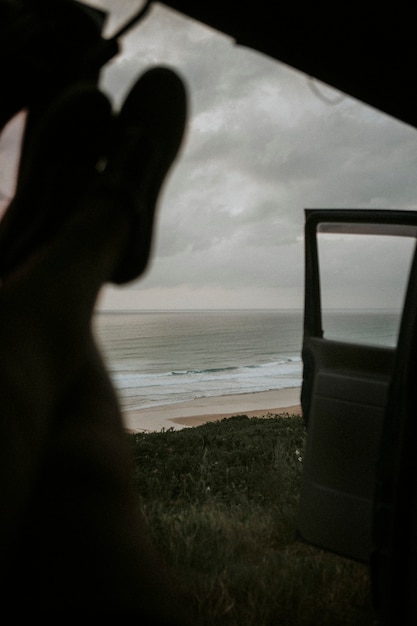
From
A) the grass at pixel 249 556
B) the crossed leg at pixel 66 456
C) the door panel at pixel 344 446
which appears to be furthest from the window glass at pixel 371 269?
the crossed leg at pixel 66 456

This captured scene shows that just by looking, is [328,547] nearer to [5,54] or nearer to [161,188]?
[161,188]

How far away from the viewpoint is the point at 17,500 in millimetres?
682

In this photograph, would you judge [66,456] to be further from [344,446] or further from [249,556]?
[249,556]

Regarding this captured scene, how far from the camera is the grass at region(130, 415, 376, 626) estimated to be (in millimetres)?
2012

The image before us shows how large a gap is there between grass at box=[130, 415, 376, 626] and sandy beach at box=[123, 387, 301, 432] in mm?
10316

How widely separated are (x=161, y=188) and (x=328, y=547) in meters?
1.37

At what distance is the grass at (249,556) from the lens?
2.01m

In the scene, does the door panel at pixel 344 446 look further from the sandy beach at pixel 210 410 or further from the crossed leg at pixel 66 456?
the sandy beach at pixel 210 410

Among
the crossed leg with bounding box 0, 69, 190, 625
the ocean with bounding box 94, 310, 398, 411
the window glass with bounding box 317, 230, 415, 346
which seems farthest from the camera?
the ocean with bounding box 94, 310, 398, 411

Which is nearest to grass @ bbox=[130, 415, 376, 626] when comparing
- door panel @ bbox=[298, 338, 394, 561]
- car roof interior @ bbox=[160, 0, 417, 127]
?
door panel @ bbox=[298, 338, 394, 561]

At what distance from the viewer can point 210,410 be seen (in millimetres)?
A: 17766

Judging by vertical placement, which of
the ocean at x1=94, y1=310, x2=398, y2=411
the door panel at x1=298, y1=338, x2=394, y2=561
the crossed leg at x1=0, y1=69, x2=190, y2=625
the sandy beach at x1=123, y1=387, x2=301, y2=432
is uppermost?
the crossed leg at x1=0, y1=69, x2=190, y2=625

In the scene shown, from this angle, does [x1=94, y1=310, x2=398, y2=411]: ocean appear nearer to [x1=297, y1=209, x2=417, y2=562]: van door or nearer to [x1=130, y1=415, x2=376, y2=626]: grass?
[x1=130, y1=415, x2=376, y2=626]: grass

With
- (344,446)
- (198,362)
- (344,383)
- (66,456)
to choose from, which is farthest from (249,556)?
(198,362)
